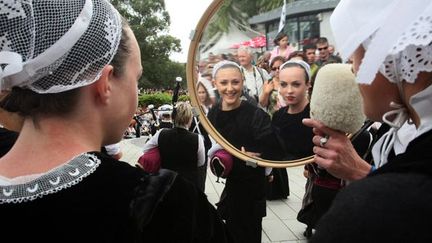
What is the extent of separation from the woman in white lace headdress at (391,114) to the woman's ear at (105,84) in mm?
679

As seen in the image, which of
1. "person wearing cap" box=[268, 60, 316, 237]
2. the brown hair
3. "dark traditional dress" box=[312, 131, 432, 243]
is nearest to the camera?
"dark traditional dress" box=[312, 131, 432, 243]

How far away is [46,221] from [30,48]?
0.45 metres

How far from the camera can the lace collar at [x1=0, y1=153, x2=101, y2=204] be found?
0.93 metres

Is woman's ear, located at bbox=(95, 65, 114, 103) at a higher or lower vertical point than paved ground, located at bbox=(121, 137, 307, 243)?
higher

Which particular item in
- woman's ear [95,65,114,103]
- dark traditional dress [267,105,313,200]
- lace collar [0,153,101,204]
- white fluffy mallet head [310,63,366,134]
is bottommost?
dark traditional dress [267,105,313,200]

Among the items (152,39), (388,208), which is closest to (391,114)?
(388,208)

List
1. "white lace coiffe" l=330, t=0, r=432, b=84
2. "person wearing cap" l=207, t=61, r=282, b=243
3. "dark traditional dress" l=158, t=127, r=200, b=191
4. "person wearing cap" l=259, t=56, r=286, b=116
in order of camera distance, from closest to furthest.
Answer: "white lace coiffe" l=330, t=0, r=432, b=84, "person wearing cap" l=259, t=56, r=286, b=116, "person wearing cap" l=207, t=61, r=282, b=243, "dark traditional dress" l=158, t=127, r=200, b=191

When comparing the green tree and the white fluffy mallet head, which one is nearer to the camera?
the white fluffy mallet head

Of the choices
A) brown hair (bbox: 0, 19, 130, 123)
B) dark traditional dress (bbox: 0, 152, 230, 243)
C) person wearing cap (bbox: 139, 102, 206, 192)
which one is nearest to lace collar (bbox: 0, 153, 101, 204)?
dark traditional dress (bbox: 0, 152, 230, 243)

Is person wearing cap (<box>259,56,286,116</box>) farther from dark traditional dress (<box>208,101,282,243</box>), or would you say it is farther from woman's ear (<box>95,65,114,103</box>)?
woman's ear (<box>95,65,114,103</box>)

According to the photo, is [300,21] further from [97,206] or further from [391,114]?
[97,206]

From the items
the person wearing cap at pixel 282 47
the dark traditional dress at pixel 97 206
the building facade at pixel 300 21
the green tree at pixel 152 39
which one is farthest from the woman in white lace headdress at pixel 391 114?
the green tree at pixel 152 39

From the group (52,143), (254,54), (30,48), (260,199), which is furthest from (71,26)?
(260,199)

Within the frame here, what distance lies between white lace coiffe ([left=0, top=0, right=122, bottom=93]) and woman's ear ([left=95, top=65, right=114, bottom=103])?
0.06m
